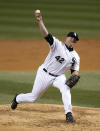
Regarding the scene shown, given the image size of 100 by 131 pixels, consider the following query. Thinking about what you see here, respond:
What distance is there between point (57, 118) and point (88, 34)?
35.0 ft

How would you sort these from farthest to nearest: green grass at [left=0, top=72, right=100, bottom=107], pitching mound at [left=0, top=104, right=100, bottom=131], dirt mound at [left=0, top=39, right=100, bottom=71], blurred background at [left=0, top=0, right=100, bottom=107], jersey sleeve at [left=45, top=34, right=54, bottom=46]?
1. dirt mound at [left=0, top=39, right=100, bottom=71]
2. blurred background at [left=0, top=0, right=100, bottom=107]
3. green grass at [left=0, top=72, right=100, bottom=107]
4. jersey sleeve at [left=45, top=34, right=54, bottom=46]
5. pitching mound at [left=0, top=104, right=100, bottom=131]

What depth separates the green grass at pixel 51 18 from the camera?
62.5ft

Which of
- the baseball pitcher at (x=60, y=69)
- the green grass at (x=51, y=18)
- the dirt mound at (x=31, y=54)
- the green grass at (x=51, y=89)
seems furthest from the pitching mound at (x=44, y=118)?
the green grass at (x=51, y=18)

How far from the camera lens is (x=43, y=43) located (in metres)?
17.1

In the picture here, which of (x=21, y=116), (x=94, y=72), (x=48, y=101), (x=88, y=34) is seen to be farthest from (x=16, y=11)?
(x=21, y=116)

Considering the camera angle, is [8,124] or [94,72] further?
[94,72]

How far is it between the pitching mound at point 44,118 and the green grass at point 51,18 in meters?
8.91

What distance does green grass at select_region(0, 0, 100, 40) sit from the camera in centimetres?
1906

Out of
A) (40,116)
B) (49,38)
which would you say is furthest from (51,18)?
(49,38)

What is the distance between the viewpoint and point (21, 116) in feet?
28.3

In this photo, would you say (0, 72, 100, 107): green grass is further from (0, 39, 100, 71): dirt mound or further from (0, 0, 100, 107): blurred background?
(0, 39, 100, 71): dirt mound

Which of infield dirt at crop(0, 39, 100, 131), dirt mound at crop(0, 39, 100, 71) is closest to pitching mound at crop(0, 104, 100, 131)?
infield dirt at crop(0, 39, 100, 131)

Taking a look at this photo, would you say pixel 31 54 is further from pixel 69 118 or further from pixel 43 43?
pixel 69 118

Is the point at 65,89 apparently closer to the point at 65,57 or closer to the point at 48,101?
the point at 65,57
